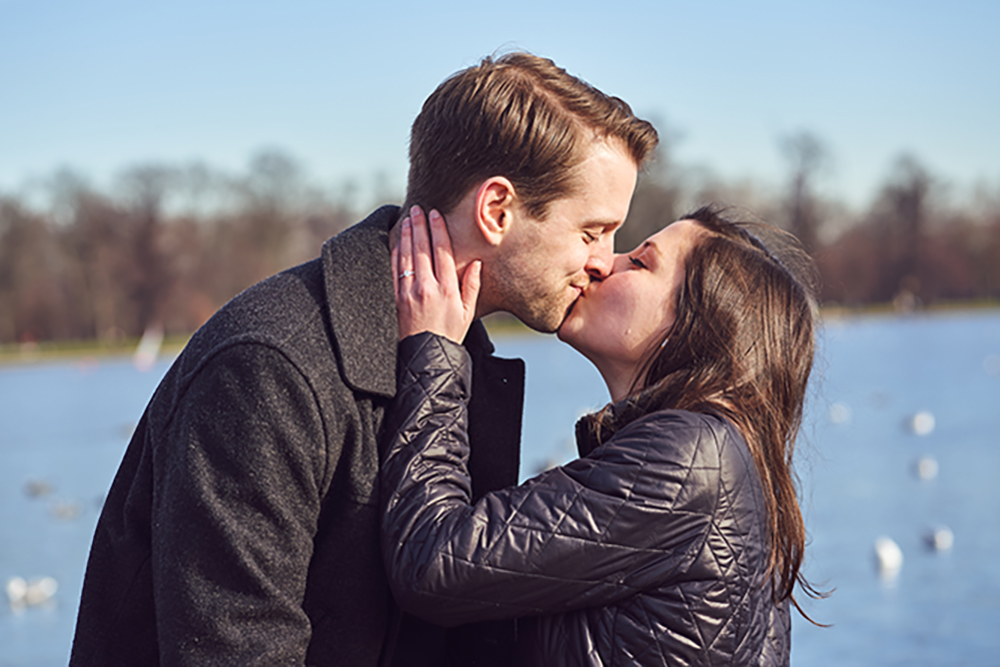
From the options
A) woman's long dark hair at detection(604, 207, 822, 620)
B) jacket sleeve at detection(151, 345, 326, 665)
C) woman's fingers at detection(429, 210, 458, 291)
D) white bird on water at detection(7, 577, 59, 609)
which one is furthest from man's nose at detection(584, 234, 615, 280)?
white bird on water at detection(7, 577, 59, 609)

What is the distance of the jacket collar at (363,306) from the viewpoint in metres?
2.43

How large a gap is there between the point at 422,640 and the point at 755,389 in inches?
44.0

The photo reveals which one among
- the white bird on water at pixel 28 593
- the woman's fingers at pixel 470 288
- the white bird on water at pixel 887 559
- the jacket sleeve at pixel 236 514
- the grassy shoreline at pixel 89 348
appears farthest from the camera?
the grassy shoreline at pixel 89 348

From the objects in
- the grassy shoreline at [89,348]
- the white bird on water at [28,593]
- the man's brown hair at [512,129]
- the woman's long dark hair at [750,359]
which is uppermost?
the man's brown hair at [512,129]

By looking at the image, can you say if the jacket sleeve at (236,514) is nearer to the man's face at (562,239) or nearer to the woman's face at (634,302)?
the man's face at (562,239)

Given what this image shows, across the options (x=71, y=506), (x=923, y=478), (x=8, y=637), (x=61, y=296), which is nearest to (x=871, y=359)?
(x=923, y=478)

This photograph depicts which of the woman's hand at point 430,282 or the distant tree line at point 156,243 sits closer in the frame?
the woman's hand at point 430,282

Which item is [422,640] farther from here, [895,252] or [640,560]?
[895,252]

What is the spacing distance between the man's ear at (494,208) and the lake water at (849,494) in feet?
3.97

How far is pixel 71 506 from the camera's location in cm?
1523

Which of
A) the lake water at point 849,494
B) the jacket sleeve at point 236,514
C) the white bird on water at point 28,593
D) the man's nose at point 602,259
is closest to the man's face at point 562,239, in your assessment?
the man's nose at point 602,259

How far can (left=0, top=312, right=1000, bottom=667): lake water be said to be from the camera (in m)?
9.30

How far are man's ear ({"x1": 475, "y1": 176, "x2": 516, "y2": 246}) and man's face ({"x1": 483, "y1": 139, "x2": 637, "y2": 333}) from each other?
0.09 feet

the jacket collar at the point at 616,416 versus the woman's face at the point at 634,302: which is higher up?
the woman's face at the point at 634,302
